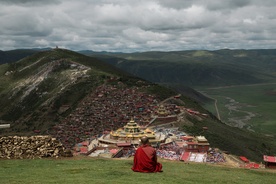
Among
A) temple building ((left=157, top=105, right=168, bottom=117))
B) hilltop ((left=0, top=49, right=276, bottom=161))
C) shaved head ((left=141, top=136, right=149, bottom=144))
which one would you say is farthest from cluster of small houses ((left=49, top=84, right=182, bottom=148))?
shaved head ((left=141, top=136, right=149, bottom=144))

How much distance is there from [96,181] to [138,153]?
10.1ft

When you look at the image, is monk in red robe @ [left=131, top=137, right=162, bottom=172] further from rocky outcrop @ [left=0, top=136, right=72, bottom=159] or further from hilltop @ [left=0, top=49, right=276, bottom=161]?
hilltop @ [left=0, top=49, right=276, bottom=161]

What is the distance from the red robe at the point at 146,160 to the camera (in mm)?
19109

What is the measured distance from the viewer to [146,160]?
19.5 metres

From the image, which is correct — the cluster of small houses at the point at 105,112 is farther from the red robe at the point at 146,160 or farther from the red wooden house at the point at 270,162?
the red robe at the point at 146,160

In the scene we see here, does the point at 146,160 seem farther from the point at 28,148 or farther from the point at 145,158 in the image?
the point at 28,148

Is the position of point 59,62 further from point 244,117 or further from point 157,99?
point 244,117

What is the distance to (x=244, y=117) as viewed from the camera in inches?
6344

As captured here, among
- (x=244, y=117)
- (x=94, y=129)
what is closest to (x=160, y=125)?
(x=94, y=129)

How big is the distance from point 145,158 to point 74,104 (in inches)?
2972

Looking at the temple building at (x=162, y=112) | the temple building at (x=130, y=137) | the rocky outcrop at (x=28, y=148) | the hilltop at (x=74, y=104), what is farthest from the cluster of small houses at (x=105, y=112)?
the rocky outcrop at (x=28, y=148)

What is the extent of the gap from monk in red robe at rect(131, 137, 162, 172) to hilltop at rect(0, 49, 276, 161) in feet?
144

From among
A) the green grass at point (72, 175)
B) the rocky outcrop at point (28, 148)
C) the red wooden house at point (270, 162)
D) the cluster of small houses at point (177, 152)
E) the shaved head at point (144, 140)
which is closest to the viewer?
the green grass at point (72, 175)

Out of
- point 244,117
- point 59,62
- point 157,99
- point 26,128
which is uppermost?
point 59,62
